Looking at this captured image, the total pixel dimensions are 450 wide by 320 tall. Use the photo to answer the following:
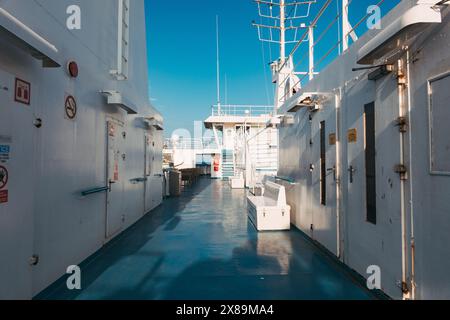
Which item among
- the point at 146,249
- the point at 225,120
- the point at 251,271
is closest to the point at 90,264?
the point at 146,249

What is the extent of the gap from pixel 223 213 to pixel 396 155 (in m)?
4.79

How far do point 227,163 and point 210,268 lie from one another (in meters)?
14.5

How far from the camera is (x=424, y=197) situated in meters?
2.06

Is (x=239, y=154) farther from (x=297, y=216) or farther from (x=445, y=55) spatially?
(x=445, y=55)

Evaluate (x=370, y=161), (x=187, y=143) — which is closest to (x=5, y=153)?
(x=370, y=161)

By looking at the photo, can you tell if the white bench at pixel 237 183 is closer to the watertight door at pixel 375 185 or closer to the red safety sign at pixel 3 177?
the watertight door at pixel 375 185

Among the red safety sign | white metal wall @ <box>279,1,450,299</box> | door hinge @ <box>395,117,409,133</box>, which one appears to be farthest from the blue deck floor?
door hinge @ <box>395,117,409,133</box>

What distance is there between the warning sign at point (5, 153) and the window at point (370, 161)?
3194 millimetres

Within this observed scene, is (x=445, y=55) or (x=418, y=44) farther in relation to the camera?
(x=418, y=44)

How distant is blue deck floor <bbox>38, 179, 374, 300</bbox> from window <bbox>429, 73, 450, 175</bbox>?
1453 mm

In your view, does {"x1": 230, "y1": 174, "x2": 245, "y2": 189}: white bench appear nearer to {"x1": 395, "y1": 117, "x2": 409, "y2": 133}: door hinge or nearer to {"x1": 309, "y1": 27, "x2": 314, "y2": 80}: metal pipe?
{"x1": 309, "y1": 27, "x2": 314, "y2": 80}: metal pipe

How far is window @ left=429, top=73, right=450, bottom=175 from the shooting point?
1848 millimetres

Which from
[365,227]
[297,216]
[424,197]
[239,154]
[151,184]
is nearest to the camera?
[424,197]

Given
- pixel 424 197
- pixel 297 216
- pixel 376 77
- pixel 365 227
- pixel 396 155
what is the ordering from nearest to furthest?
pixel 424 197, pixel 396 155, pixel 376 77, pixel 365 227, pixel 297 216
